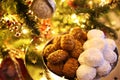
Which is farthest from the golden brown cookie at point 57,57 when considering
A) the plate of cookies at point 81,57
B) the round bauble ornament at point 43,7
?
the round bauble ornament at point 43,7

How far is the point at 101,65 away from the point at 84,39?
4.3 inches

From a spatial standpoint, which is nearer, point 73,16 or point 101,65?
point 101,65

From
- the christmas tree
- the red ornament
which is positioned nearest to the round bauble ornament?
the christmas tree

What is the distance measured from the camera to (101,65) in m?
0.59

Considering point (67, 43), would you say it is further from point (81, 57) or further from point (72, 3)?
point (72, 3)

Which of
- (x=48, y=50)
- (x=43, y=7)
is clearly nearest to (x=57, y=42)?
(x=48, y=50)

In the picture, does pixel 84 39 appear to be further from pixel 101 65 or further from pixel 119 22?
pixel 119 22

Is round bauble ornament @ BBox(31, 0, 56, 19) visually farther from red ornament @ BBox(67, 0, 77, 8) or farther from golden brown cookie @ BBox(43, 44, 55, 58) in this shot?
red ornament @ BBox(67, 0, 77, 8)

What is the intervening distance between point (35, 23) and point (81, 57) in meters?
0.16

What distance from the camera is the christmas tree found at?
0.60 m

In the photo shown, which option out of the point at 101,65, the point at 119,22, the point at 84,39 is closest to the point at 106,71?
the point at 101,65

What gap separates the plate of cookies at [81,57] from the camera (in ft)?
1.91

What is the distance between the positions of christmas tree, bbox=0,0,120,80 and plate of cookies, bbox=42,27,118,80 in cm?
7

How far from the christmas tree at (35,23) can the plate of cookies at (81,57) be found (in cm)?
7
